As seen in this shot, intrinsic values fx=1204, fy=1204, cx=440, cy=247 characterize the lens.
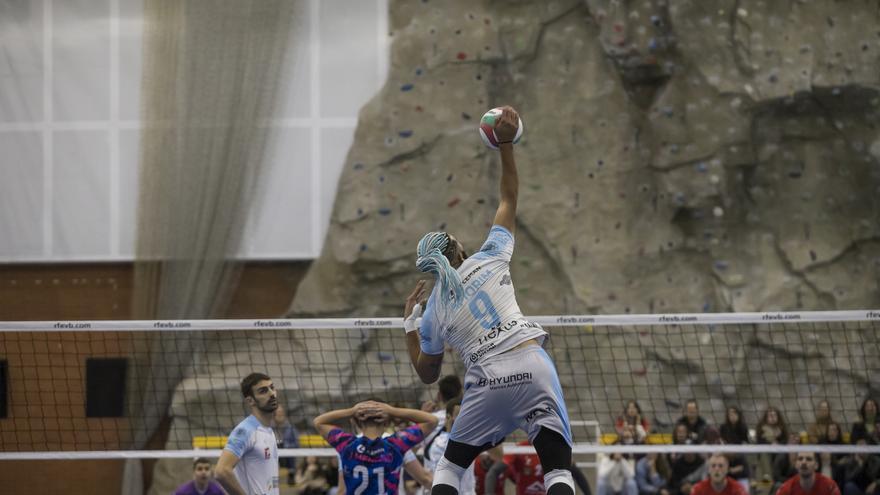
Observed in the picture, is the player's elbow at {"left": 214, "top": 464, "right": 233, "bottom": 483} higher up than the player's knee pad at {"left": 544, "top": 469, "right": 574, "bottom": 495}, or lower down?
higher up

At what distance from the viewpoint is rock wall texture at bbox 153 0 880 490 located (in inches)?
634

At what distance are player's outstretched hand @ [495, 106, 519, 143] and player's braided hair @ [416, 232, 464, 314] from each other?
29.6 inches

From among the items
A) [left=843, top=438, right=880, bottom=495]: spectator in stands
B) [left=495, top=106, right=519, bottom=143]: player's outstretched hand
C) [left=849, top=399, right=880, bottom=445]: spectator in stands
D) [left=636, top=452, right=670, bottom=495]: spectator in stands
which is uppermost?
[left=495, top=106, right=519, bottom=143]: player's outstretched hand

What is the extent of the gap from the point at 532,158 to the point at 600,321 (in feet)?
21.3

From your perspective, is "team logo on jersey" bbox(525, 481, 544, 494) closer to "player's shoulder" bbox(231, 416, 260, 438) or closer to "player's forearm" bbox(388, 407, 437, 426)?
"player's forearm" bbox(388, 407, 437, 426)

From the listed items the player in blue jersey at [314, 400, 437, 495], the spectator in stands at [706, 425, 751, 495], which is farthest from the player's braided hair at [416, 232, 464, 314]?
the spectator in stands at [706, 425, 751, 495]

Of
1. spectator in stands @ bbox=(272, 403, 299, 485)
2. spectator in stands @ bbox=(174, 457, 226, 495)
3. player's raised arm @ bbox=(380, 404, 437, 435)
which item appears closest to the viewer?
player's raised arm @ bbox=(380, 404, 437, 435)

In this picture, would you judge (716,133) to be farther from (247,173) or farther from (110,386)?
(110,386)

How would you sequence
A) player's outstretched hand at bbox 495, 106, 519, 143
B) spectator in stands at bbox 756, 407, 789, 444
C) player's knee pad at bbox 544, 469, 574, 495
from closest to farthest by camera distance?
player's knee pad at bbox 544, 469, 574, 495, player's outstretched hand at bbox 495, 106, 519, 143, spectator in stands at bbox 756, 407, 789, 444

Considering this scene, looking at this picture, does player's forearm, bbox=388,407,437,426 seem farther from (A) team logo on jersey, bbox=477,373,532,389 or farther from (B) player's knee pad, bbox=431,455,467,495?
(A) team logo on jersey, bbox=477,373,532,389

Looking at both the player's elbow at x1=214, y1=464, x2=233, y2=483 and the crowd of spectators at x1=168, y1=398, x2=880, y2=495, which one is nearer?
the player's elbow at x1=214, y1=464, x2=233, y2=483

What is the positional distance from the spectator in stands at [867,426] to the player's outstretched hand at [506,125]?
6791 mm

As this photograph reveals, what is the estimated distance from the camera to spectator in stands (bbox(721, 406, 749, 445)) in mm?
12477

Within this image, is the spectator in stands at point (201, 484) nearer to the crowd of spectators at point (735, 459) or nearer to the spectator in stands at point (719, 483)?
the crowd of spectators at point (735, 459)
